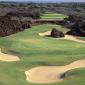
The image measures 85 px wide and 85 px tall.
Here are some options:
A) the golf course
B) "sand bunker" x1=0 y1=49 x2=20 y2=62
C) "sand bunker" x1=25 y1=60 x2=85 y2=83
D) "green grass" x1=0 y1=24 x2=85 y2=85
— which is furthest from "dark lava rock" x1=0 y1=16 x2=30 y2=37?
"sand bunker" x1=25 y1=60 x2=85 y2=83

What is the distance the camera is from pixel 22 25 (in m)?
42.4

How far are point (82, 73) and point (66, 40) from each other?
15196 mm

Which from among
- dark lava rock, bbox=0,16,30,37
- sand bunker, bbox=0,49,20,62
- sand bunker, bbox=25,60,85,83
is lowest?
dark lava rock, bbox=0,16,30,37

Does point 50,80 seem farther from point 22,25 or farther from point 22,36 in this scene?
point 22,25

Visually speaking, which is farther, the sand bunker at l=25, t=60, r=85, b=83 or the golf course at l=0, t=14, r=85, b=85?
the sand bunker at l=25, t=60, r=85, b=83

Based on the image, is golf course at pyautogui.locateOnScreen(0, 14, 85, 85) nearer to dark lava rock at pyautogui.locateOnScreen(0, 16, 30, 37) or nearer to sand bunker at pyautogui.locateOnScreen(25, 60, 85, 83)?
sand bunker at pyautogui.locateOnScreen(25, 60, 85, 83)

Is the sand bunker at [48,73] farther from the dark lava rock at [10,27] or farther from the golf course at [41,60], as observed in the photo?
the dark lava rock at [10,27]

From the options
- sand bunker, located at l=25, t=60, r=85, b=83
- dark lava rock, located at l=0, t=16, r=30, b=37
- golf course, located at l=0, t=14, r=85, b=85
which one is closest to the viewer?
golf course, located at l=0, t=14, r=85, b=85

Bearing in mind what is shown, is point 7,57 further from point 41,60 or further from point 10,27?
point 10,27

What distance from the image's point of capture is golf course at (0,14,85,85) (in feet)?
58.2

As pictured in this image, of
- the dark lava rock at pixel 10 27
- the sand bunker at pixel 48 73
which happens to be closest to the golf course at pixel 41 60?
the sand bunker at pixel 48 73

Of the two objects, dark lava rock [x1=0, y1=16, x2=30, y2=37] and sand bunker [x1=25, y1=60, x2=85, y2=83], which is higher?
sand bunker [x1=25, y1=60, x2=85, y2=83]

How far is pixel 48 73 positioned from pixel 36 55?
4.67 metres

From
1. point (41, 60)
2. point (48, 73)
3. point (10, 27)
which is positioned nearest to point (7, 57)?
point (41, 60)
